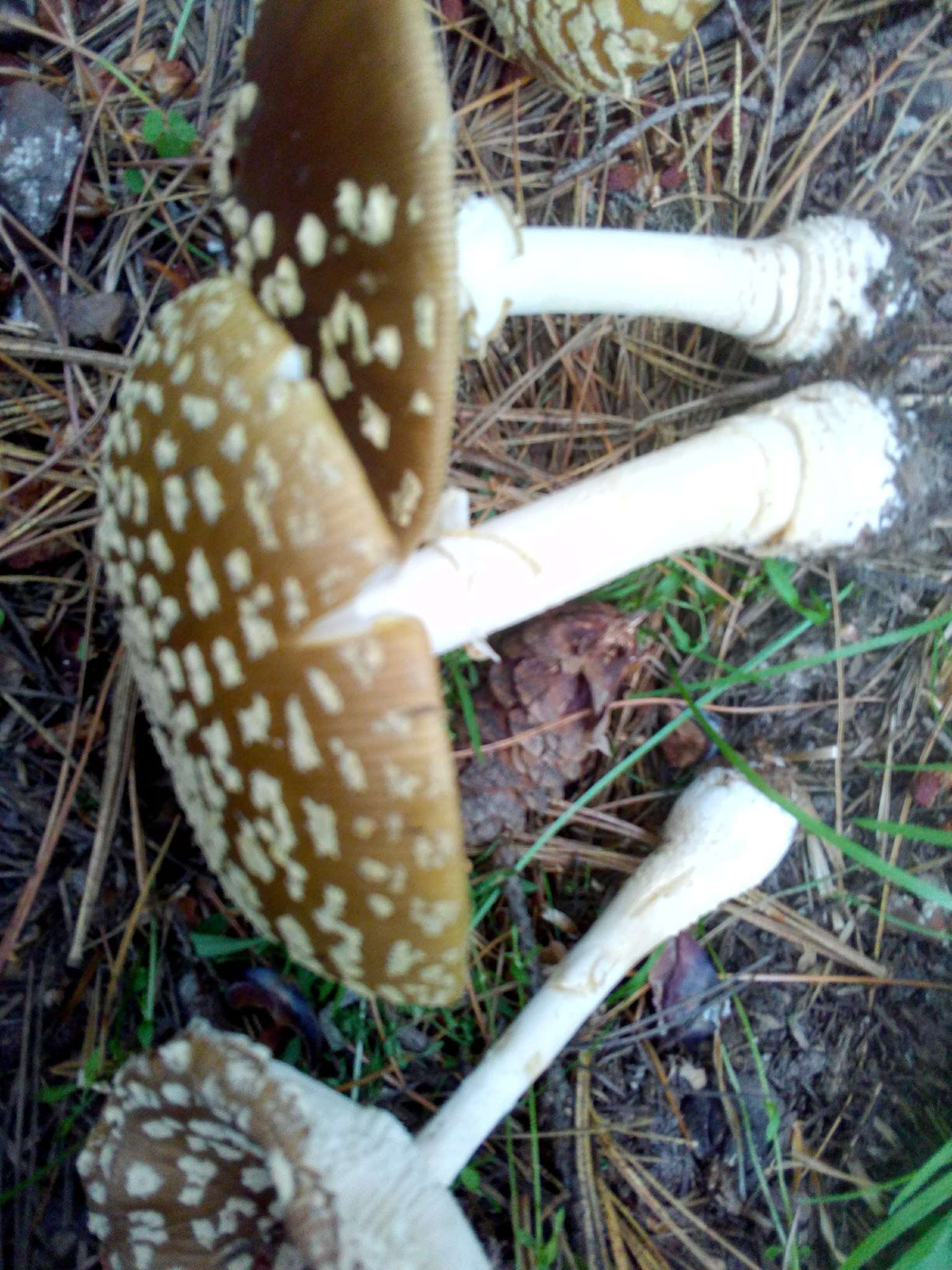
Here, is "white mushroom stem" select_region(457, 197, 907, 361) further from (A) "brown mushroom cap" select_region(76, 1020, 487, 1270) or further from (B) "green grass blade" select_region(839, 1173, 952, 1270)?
(B) "green grass blade" select_region(839, 1173, 952, 1270)

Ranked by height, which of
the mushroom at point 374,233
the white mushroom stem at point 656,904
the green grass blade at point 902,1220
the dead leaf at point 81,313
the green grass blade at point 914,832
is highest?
the mushroom at point 374,233

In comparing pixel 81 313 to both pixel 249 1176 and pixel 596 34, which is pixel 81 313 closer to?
pixel 596 34

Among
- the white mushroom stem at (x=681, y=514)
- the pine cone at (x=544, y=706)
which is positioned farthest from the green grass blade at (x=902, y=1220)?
the white mushroom stem at (x=681, y=514)

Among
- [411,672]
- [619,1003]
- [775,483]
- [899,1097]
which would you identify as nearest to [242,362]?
[411,672]

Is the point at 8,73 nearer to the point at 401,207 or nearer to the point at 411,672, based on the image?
the point at 401,207

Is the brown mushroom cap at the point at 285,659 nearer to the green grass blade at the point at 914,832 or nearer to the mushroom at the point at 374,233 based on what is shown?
the mushroom at the point at 374,233

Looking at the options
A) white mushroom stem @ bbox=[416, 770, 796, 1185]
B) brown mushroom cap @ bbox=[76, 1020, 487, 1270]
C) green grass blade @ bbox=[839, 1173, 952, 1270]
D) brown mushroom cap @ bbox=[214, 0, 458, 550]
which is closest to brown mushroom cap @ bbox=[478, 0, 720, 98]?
brown mushroom cap @ bbox=[214, 0, 458, 550]

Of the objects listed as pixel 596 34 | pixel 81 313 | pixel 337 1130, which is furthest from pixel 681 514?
pixel 81 313
